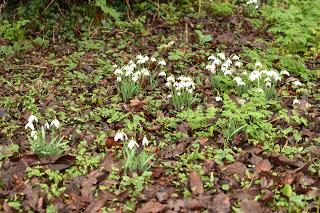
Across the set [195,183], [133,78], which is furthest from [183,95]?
[195,183]

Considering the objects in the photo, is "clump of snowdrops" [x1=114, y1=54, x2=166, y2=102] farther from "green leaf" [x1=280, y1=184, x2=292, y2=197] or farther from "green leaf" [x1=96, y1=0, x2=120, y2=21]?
"green leaf" [x1=280, y1=184, x2=292, y2=197]

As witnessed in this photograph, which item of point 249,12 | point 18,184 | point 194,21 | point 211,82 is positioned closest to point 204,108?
point 211,82

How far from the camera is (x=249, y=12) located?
7.82 meters

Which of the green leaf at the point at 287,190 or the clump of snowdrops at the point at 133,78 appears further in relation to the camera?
the clump of snowdrops at the point at 133,78

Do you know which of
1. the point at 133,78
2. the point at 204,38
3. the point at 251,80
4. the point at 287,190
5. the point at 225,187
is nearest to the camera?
the point at 287,190

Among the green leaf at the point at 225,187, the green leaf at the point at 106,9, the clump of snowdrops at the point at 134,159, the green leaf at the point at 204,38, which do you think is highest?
the green leaf at the point at 106,9

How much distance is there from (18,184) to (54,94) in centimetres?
192

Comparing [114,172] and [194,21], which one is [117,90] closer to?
[114,172]

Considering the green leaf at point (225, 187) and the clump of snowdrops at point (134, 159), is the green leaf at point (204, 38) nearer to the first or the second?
the clump of snowdrops at point (134, 159)

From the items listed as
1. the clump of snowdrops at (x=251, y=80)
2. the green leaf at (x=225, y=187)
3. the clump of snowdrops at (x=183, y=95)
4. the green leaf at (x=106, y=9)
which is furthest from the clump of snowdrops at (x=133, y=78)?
the green leaf at (x=225, y=187)

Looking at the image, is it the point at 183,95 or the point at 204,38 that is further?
the point at 204,38

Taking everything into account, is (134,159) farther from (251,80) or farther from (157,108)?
(251,80)

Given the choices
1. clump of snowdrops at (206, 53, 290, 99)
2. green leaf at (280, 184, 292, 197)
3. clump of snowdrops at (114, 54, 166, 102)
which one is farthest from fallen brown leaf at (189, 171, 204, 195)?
clump of snowdrops at (114, 54, 166, 102)

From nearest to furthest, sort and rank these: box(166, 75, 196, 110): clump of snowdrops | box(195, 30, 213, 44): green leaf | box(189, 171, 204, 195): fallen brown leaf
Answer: box(189, 171, 204, 195): fallen brown leaf
box(166, 75, 196, 110): clump of snowdrops
box(195, 30, 213, 44): green leaf
